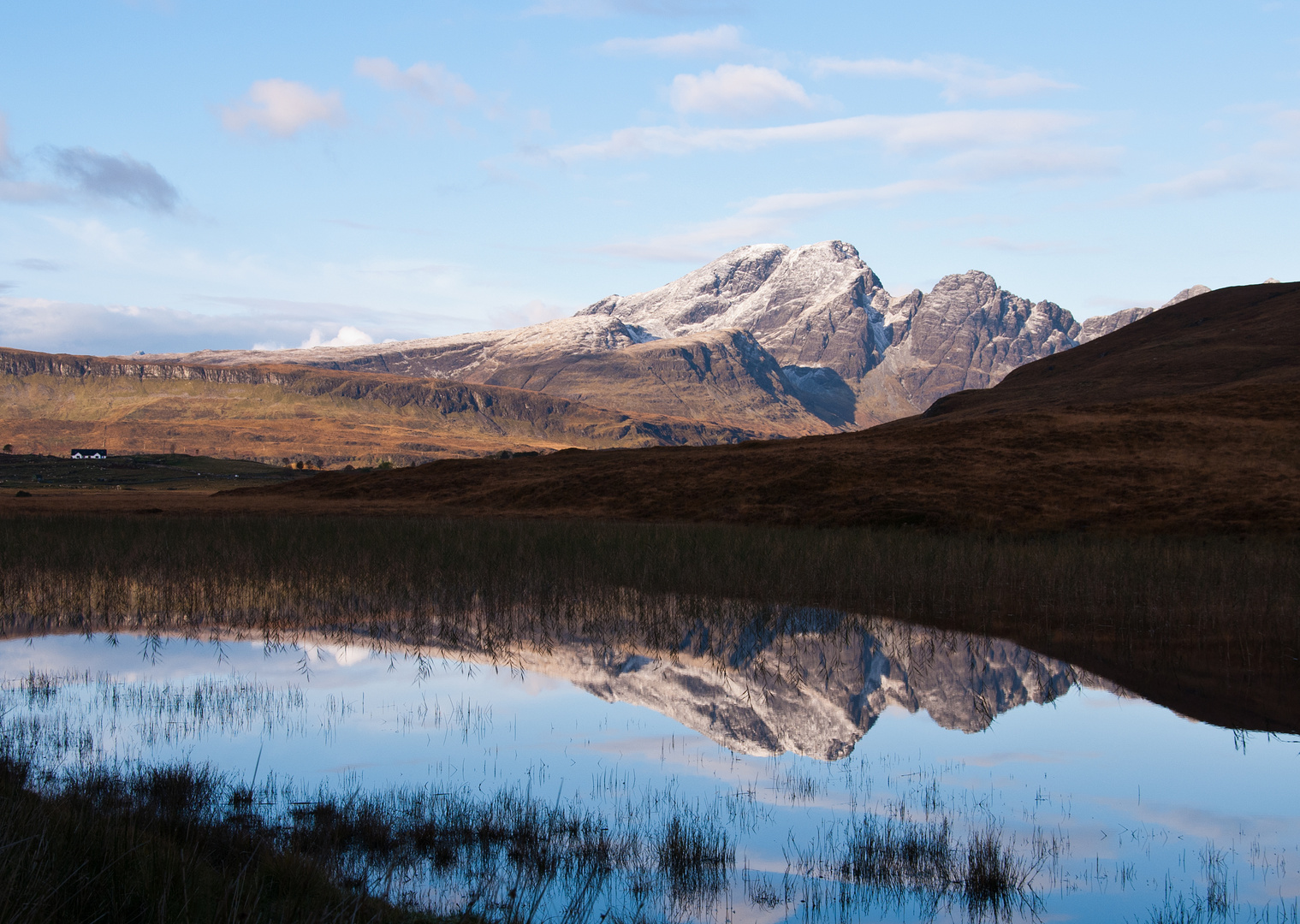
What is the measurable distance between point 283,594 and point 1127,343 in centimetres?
11167

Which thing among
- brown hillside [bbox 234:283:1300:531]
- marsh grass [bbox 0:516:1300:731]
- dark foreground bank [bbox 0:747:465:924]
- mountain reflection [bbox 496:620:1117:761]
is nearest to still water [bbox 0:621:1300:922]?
mountain reflection [bbox 496:620:1117:761]

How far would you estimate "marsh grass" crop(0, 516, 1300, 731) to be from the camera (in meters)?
17.9

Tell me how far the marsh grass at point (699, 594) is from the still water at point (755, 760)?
4.98 ft

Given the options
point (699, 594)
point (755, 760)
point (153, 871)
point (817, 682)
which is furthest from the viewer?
point (699, 594)

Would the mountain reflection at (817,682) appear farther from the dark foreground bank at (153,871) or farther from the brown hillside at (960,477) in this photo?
the brown hillside at (960,477)

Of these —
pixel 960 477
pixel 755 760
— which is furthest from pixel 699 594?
pixel 960 477

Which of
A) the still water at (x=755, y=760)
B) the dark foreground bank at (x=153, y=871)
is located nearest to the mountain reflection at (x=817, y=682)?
the still water at (x=755, y=760)

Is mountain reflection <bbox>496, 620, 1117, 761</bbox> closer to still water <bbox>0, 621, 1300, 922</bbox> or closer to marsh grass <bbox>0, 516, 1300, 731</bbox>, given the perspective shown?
still water <bbox>0, 621, 1300, 922</bbox>

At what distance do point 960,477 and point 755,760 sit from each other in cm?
4151

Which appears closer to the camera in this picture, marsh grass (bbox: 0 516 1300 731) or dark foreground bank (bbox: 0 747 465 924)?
dark foreground bank (bbox: 0 747 465 924)

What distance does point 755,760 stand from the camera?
452 inches

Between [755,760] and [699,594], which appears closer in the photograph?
[755,760]

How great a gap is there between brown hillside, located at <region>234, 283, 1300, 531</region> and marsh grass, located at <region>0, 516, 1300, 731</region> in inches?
341

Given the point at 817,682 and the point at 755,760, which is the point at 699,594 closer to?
the point at 817,682
